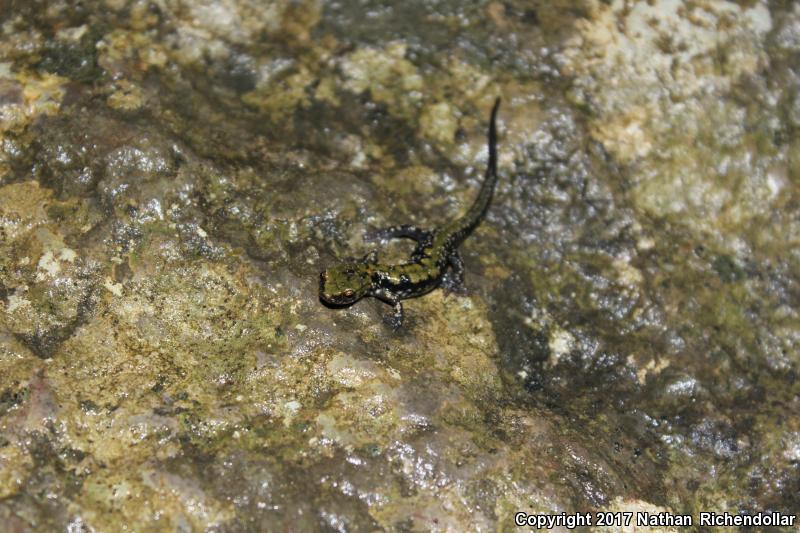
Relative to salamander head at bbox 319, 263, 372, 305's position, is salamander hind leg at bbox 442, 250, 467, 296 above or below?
below

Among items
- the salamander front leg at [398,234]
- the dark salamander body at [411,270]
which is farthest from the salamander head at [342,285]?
the salamander front leg at [398,234]

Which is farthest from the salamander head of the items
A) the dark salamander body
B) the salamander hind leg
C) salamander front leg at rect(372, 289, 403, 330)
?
the salamander hind leg

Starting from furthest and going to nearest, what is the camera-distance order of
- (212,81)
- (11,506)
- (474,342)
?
(212,81) → (474,342) → (11,506)

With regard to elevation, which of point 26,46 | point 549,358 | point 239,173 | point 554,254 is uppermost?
point 26,46

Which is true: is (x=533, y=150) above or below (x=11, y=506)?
above

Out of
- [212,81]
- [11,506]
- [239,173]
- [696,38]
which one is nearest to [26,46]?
[212,81]

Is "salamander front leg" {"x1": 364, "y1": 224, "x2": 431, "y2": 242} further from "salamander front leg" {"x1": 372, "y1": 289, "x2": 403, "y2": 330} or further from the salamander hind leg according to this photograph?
"salamander front leg" {"x1": 372, "y1": 289, "x2": 403, "y2": 330}

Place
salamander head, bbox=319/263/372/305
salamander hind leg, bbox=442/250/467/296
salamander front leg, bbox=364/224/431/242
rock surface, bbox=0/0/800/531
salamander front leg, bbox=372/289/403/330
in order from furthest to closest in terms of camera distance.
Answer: salamander front leg, bbox=364/224/431/242 < salamander hind leg, bbox=442/250/467/296 < salamander front leg, bbox=372/289/403/330 < salamander head, bbox=319/263/372/305 < rock surface, bbox=0/0/800/531

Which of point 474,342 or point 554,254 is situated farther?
point 554,254

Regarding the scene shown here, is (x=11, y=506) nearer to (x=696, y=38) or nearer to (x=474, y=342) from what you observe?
(x=474, y=342)
